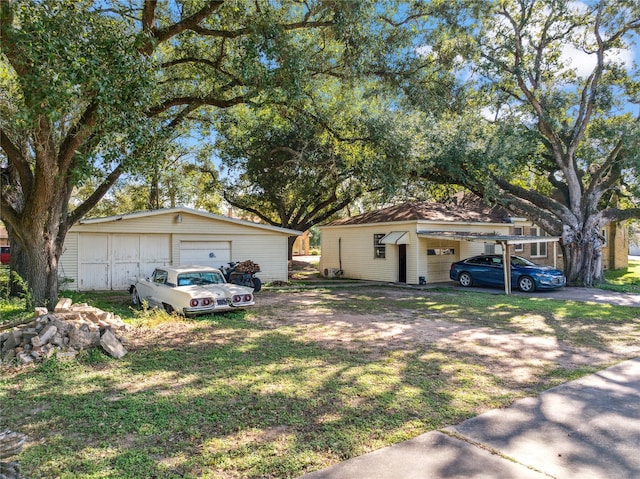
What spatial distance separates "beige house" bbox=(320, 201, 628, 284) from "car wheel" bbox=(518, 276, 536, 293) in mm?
1494

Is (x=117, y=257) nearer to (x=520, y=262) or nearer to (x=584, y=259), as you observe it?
(x=520, y=262)

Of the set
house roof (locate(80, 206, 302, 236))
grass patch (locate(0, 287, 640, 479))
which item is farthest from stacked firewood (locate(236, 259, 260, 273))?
grass patch (locate(0, 287, 640, 479))

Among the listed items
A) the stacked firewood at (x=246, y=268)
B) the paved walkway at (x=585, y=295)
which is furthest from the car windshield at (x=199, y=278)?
the paved walkway at (x=585, y=295)

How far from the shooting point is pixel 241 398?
4730 millimetres

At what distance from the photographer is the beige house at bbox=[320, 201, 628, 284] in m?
18.1

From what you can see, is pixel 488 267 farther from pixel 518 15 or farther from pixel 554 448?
pixel 554 448

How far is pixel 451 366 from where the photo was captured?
238 inches

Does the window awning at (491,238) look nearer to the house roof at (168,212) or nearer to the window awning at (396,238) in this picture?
the window awning at (396,238)

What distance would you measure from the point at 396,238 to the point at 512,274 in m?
4.77

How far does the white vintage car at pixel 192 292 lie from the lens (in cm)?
917

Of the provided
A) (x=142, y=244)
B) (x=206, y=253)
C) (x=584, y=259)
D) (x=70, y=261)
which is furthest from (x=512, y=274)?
(x=70, y=261)

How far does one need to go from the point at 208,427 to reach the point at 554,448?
307 cm

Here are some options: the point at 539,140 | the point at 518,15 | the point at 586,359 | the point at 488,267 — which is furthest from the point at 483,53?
the point at 586,359

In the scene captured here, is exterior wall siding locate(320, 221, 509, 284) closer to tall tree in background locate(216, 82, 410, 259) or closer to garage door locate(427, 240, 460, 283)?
garage door locate(427, 240, 460, 283)
